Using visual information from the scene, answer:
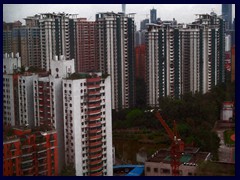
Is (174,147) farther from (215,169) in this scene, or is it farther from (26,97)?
(26,97)

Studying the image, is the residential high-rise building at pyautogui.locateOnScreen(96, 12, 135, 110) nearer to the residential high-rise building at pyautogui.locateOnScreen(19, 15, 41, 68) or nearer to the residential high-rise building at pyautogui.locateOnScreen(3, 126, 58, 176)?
the residential high-rise building at pyautogui.locateOnScreen(19, 15, 41, 68)

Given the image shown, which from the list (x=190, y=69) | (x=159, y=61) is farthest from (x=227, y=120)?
(x=159, y=61)

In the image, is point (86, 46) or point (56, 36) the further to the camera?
point (56, 36)

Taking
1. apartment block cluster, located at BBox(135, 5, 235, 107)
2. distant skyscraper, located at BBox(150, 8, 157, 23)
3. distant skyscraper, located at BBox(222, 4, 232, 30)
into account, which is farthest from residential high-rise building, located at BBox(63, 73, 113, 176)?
distant skyscraper, located at BBox(222, 4, 232, 30)

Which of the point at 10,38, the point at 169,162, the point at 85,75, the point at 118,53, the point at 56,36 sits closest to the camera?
the point at 169,162

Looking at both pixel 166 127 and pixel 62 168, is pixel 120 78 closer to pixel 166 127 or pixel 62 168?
pixel 166 127

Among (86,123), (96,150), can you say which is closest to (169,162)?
(96,150)
